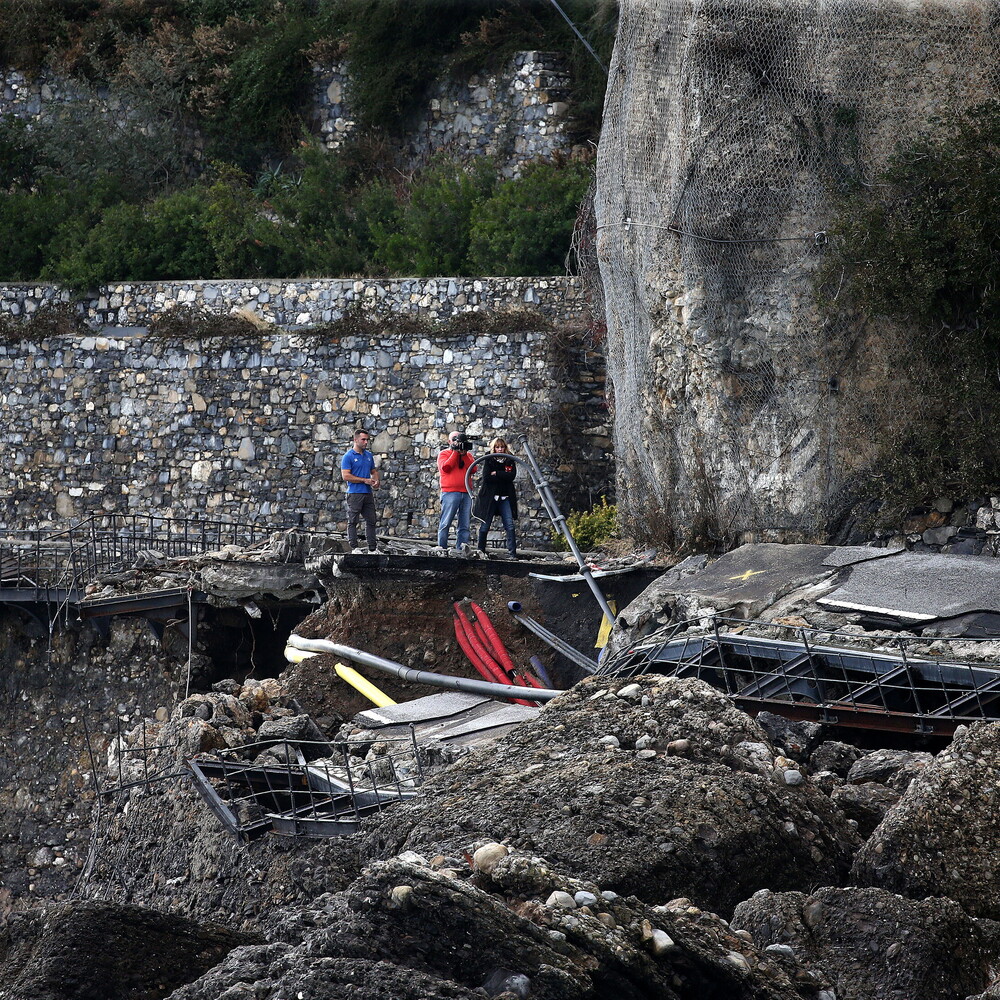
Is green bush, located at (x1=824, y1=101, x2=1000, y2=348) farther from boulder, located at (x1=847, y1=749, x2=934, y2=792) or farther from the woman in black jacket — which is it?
boulder, located at (x1=847, y1=749, x2=934, y2=792)

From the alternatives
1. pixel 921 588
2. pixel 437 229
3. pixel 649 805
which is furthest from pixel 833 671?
pixel 437 229

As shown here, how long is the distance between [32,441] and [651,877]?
15520mm

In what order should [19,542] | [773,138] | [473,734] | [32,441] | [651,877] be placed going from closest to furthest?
[651,877]
[473,734]
[773,138]
[19,542]
[32,441]

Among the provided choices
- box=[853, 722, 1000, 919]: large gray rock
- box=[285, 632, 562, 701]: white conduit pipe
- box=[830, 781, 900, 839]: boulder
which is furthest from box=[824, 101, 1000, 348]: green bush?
box=[853, 722, 1000, 919]: large gray rock

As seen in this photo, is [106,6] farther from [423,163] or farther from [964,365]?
[964,365]

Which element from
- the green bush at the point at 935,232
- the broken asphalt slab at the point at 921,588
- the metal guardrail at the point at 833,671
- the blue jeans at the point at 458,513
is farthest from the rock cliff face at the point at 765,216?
the metal guardrail at the point at 833,671

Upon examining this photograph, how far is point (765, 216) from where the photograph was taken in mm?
13242

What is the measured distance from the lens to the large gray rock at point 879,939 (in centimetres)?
528

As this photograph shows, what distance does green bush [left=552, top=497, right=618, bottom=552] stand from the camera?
1605 cm

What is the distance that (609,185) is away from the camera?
14695 mm

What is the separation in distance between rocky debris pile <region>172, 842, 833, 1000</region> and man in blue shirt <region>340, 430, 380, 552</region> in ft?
30.6

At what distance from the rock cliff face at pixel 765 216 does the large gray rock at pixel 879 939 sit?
7.57m

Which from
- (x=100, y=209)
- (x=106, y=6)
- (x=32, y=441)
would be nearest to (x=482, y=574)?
(x=32, y=441)

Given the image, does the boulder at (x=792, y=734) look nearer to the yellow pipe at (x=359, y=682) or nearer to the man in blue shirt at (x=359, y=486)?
the yellow pipe at (x=359, y=682)
